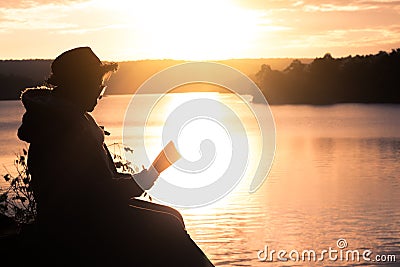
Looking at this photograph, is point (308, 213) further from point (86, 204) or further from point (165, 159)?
point (86, 204)

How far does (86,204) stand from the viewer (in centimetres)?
460

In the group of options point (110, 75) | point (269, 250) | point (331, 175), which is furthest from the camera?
point (331, 175)

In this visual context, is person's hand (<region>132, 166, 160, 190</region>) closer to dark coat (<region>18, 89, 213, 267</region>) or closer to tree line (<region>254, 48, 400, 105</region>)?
dark coat (<region>18, 89, 213, 267</region>)

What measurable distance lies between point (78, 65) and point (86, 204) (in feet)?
2.87

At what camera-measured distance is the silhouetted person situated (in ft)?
14.9

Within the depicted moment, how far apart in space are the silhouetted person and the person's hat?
7.4 inches

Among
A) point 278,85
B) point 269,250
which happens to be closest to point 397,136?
point 269,250

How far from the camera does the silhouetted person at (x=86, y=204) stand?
4551mm

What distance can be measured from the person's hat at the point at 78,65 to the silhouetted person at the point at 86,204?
0.19 metres

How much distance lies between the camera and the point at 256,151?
49.4 m

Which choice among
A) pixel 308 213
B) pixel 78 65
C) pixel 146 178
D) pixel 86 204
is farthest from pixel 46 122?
pixel 308 213

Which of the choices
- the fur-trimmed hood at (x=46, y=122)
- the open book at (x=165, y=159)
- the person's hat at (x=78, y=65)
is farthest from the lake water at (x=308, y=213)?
the open book at (x=165, y=159)

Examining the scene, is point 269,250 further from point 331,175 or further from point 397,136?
point 397,136

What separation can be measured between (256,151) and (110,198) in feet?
148
